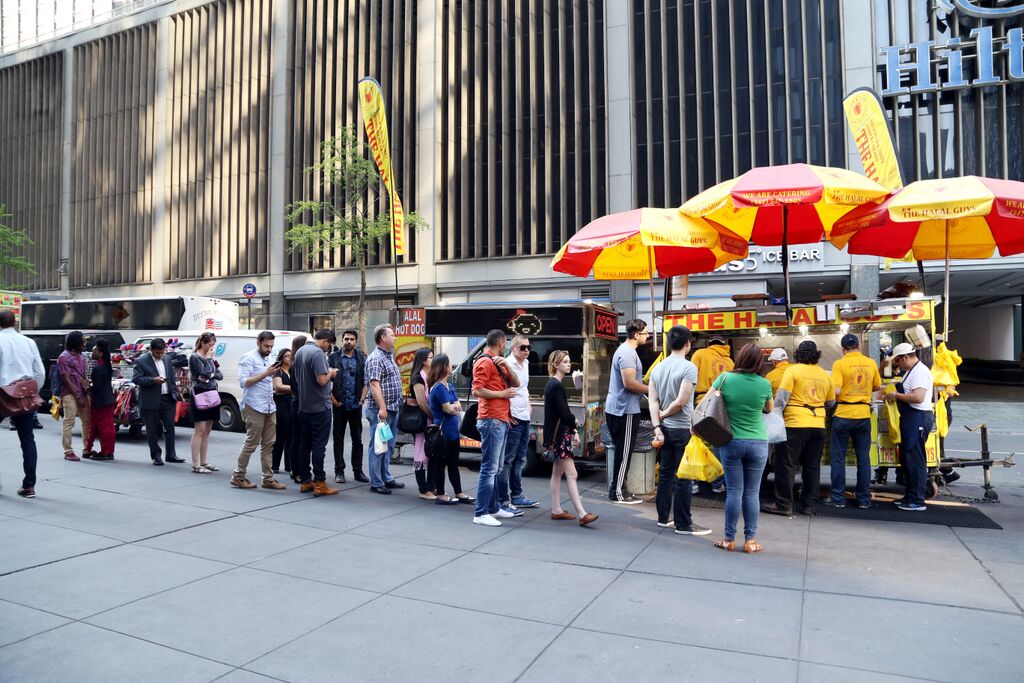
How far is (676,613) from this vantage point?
4430 millimetres

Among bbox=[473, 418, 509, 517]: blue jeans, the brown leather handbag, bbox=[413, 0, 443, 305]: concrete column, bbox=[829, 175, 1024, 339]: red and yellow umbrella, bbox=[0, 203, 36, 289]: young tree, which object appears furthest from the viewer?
bbox=[0, 203, 36, 289]: young tree

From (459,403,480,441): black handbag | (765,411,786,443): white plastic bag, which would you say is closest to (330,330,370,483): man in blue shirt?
(459,403,480,441): black handbag

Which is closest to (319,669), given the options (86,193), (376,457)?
(376,457)

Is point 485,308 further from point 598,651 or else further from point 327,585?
point 598,651

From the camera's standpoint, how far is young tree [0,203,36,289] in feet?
97.3

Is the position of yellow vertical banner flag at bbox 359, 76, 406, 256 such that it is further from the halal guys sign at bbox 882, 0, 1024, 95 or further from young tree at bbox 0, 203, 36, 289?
young tree at bbox 0, 203, 36, 289

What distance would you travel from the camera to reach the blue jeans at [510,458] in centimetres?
715

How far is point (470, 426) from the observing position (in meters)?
7.44

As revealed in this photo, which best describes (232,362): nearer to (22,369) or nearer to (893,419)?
(22,369)

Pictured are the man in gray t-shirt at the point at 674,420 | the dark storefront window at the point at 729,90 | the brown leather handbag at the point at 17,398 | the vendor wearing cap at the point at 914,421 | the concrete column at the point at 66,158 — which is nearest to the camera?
the man in gray t-shirt at the point at 674,420

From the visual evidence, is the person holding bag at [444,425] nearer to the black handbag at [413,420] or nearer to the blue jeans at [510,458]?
the black handbag at [413,420]

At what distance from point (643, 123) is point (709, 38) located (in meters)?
3.27

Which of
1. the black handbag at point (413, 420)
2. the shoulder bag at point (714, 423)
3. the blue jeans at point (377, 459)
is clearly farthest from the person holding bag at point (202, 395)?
the shoulder bag at point (714, 423)

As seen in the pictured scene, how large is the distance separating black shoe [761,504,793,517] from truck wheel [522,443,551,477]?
3137 mm
